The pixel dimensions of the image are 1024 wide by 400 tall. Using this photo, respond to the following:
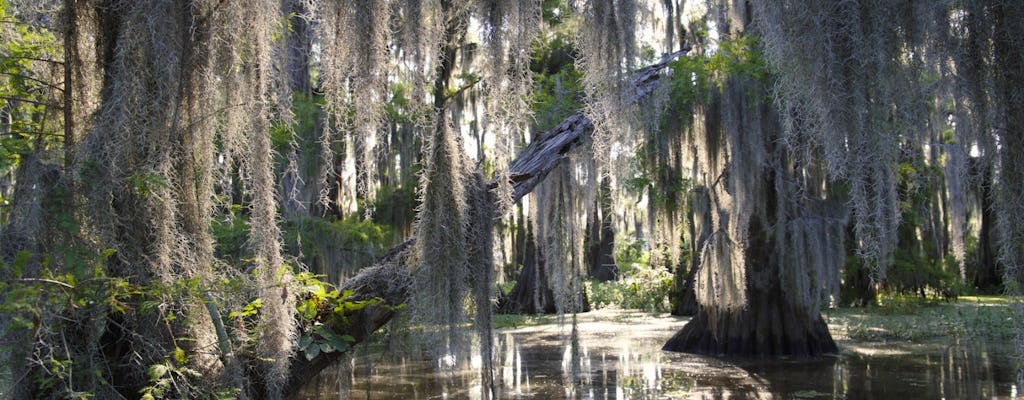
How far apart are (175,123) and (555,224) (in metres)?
3.71

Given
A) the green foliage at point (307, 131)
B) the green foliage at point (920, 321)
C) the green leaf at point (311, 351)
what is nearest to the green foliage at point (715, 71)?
the green foliage at point (920, 321)

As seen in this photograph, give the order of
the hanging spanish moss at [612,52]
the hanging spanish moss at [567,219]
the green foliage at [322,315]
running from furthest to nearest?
1. the hanging spanish moss at [567,219]
2. the green foliage at [322,315]
3. the hanging spanish moss at [612,52]

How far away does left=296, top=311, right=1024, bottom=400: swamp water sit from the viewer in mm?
7480

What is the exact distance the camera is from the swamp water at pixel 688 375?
7480mm

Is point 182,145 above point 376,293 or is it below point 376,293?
above

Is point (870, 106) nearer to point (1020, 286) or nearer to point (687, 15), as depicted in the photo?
point (1020, 286)

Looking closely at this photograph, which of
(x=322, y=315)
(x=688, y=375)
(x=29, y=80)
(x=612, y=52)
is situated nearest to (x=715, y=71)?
(x=688, y=375)

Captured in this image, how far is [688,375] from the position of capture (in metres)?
8.88

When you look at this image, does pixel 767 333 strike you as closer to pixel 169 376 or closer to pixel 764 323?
pixel 764 323

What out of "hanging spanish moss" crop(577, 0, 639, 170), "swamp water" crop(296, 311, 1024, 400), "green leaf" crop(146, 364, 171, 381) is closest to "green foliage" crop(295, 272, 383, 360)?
"swamp water" crop(296, 311, 1024, 400)

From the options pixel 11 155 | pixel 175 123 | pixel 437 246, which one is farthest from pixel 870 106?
pixel 11 155

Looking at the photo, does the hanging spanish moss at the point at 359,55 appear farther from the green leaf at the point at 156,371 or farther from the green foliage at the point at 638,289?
the green foliage at the point at 638,289

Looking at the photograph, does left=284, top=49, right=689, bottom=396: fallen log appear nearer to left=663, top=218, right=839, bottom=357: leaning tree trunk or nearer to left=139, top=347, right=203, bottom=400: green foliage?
left=139, top=347, right=203, bottom=400: green foliage

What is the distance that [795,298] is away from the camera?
1062 cm
